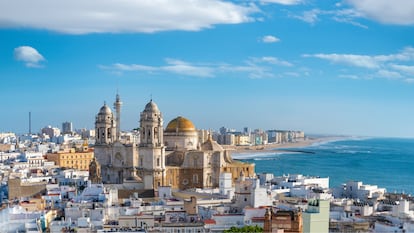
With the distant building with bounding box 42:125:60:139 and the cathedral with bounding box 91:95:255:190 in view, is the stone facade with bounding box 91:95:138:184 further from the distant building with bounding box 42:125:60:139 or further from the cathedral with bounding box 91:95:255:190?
the distant building with bounding box 42:125:60:139

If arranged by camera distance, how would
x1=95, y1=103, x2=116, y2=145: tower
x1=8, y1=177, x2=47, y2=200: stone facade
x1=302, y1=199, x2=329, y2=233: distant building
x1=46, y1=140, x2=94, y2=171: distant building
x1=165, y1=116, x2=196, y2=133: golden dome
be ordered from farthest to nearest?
x1=46, y1=140, x2=94, y2=171: distant building → x1=95, y1=103, x2=116, y2=145: tower → x1=165, y1=116, x2=196, y2=133: golden dome → x1=8, y1=177, x2=47, y2=200: stone facade → x1=302, y1=199, x2=329, y2=233: distant building

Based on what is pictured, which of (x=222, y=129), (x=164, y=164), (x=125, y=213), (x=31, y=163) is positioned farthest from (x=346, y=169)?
(x=222, y=129)

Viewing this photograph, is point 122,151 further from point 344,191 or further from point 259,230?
point 259,230

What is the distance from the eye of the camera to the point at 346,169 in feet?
191

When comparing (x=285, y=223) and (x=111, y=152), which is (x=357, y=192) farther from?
(x=111, y=152)

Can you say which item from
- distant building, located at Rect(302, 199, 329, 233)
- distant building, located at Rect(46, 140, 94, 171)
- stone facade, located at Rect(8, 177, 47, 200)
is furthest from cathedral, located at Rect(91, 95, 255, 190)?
distant building, located at Rect(302, 199, 329, 233)

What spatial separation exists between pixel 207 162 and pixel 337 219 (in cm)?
1134

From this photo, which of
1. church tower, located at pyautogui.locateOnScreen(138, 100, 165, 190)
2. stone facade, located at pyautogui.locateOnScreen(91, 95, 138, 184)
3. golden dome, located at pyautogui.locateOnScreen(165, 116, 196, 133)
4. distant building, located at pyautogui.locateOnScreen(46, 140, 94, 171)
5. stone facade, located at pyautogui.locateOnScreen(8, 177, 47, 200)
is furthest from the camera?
distant building, located at pyautogui.locateOnScreen(46, 140, 94, 171)

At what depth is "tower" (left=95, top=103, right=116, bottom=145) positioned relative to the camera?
31.3 meters

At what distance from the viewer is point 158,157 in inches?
1107

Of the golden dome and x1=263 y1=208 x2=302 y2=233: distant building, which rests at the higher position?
the golden dome

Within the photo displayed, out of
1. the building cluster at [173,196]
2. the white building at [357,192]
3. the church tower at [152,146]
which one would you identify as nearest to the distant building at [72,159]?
the building cluster at [173,196]

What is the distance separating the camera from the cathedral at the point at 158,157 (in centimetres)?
2809

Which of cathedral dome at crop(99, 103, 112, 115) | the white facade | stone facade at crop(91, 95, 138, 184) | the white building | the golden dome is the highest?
cathedral dome at crop(99, 103, 112, 115)
